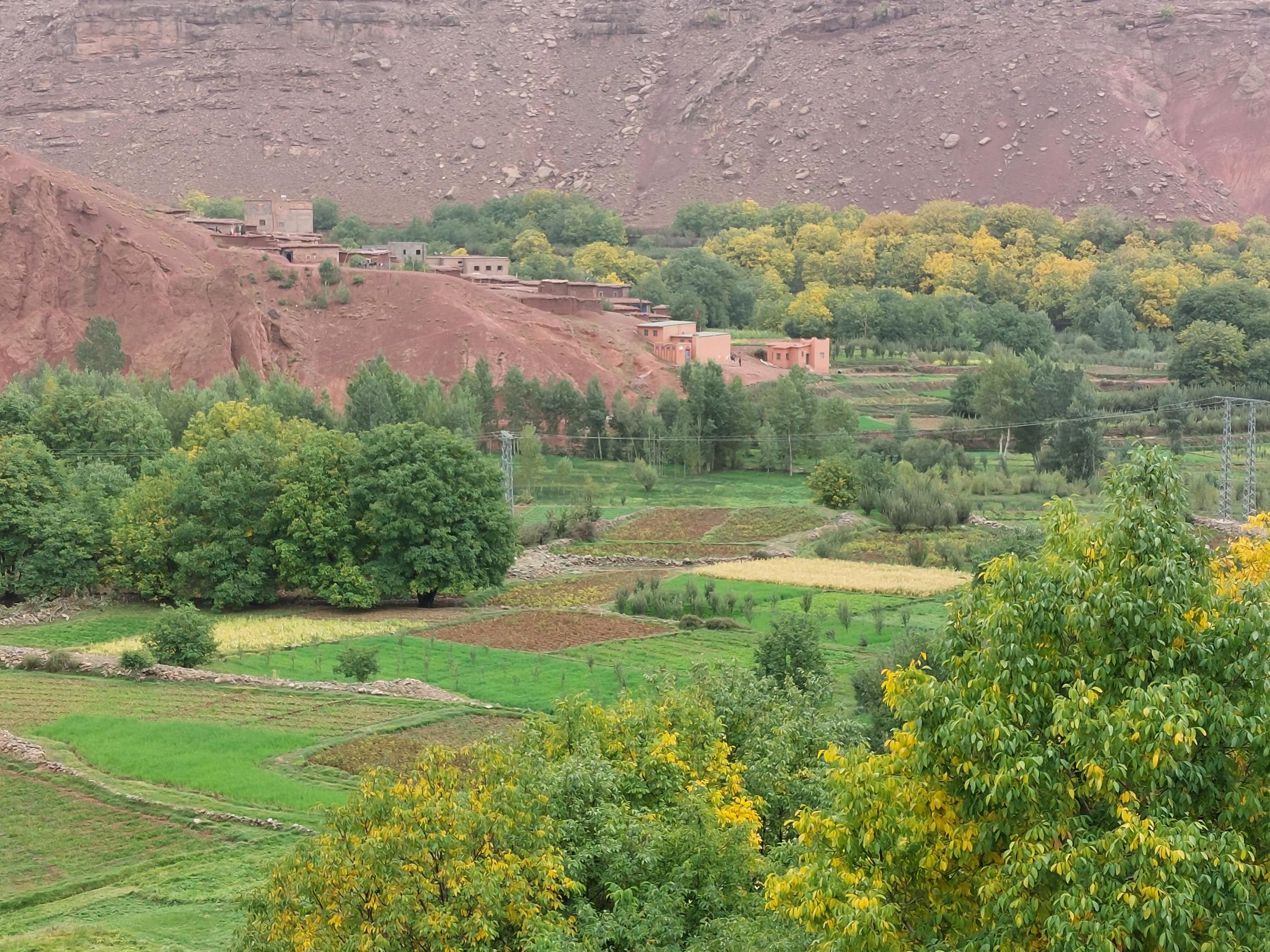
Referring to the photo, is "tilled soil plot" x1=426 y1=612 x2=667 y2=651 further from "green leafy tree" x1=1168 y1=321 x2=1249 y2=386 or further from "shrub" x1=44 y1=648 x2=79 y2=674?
"green leafy tree" x1=1168 y1=321 x2=1249 y2=386

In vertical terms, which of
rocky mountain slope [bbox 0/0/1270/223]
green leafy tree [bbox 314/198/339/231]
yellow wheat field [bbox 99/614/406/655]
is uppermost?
rocky mountain slope [bbox 0/0/1270/223]

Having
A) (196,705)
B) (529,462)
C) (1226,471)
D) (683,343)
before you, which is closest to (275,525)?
(196,705)

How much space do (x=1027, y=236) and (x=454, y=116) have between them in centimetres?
5369

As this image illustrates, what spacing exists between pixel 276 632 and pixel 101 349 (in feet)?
105

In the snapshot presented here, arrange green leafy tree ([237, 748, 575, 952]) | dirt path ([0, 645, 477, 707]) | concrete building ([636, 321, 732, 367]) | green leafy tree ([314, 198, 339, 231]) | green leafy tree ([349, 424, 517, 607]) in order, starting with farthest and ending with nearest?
green leafy tree ([314, 198, 339, 231]), concrete building ([636, 321, 732, 367]), green leafy tree ([349, 424, 517, 607]), dirt path ([0, 645, 477, 707]), green leafy tree ([237, 748, 575, 952])

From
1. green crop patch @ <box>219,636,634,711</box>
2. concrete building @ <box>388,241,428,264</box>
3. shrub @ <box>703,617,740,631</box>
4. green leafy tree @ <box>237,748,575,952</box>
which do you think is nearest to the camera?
green leafy tree @ <box>237,748,575,952</box>

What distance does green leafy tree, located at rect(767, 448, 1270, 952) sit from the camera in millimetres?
9617

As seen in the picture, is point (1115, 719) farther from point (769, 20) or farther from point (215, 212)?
point (769, 20)

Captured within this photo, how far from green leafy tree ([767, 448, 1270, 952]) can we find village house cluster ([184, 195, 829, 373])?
60888 millimetres

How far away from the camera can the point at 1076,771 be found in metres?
10.3

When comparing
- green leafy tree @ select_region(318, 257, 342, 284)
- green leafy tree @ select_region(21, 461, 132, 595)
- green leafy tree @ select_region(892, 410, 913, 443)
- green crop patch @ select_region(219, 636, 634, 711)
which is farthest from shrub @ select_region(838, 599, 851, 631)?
green leafy tree @ select_region(318, 257, 342, 284)

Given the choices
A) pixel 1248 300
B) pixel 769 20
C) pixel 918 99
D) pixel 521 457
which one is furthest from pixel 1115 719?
pixel 769 20

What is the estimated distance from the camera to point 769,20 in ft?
483

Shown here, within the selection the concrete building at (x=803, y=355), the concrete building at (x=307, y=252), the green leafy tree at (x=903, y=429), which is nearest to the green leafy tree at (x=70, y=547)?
the green leafy tree at (x=903, y=429)
